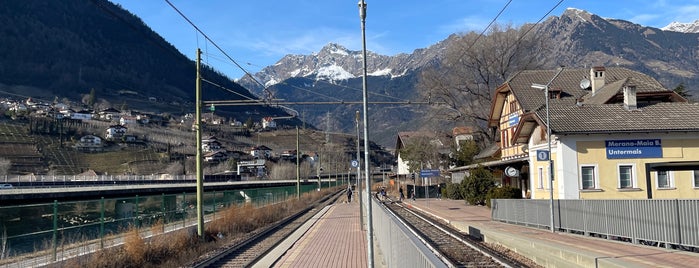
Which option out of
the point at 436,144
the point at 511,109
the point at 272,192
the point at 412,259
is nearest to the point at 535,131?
the point at 511,109

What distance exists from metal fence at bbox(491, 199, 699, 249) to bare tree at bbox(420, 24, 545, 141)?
1319 inches

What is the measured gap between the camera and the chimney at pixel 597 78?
141 feet

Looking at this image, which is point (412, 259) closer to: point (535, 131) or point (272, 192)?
point (535, 131)

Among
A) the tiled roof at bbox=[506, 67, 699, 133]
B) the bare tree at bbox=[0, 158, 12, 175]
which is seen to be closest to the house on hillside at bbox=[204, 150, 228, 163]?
the bare tree at bbox=[0, 158, 12, 175]

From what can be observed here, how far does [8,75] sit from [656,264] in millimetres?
206387

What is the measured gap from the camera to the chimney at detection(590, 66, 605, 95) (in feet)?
141

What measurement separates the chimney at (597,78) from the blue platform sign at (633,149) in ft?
39.2

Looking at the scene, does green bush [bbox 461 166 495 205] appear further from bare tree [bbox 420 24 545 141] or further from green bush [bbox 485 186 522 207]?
bare tree [bbox 420 24 545 141]

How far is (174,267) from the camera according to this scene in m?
16.1

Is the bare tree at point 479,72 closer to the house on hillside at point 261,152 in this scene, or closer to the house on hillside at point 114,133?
the house on hillside at point 261,152

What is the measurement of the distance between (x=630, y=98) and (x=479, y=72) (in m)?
28.1

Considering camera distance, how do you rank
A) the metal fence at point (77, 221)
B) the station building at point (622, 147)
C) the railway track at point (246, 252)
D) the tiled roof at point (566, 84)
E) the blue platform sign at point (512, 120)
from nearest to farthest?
1. the metal fence at point (77, 221)
2. the railway track at point (246, 252)
3. the station building at point (622, 147)
4. the tiled roof at point (566, 84)
5. the blue platform sign at point (512, 120)

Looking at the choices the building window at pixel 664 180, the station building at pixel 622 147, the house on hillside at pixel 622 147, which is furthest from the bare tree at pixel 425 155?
the building window at pixel 664 180

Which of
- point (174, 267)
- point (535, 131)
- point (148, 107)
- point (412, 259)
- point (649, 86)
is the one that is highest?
point (148, 107)
